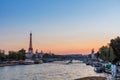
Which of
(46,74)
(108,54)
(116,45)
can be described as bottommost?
(46,74)

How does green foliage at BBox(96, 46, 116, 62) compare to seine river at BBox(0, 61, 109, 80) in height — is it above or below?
above

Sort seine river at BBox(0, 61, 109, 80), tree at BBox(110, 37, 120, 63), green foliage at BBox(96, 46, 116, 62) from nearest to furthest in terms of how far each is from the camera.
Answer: seine river at BBox(0, 61, 109, 80), tree at BBox(110, 37, 120, 63), green foliage at BBox(96, 46, 116, 62)

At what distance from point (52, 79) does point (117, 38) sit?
27.0m

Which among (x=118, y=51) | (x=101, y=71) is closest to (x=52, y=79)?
(x=118, y=51)

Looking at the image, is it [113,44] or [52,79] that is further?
[113,44]

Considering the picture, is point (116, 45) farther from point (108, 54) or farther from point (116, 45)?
point (108, 54)

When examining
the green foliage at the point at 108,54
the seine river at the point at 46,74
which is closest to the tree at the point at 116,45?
the seine river at the point at 46,74

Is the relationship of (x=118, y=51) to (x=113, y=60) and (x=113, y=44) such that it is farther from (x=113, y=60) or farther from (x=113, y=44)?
(x=113, y=60)

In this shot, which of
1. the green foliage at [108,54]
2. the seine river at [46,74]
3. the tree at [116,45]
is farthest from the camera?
the green foliage at [108,54]

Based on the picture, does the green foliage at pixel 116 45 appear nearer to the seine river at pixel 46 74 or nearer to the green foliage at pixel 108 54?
the seine river at pixel 46 74

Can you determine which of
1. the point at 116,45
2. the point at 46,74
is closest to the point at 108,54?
the point at 116,45

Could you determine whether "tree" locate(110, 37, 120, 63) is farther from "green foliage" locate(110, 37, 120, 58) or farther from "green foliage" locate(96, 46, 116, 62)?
"green foliage" locate(96, 46, 116, 62)

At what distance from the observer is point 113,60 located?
3959 inches

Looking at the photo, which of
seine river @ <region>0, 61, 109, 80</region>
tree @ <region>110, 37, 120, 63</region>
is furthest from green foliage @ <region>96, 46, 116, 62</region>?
seine river @ <region>0, 61, 109, 80</region>
